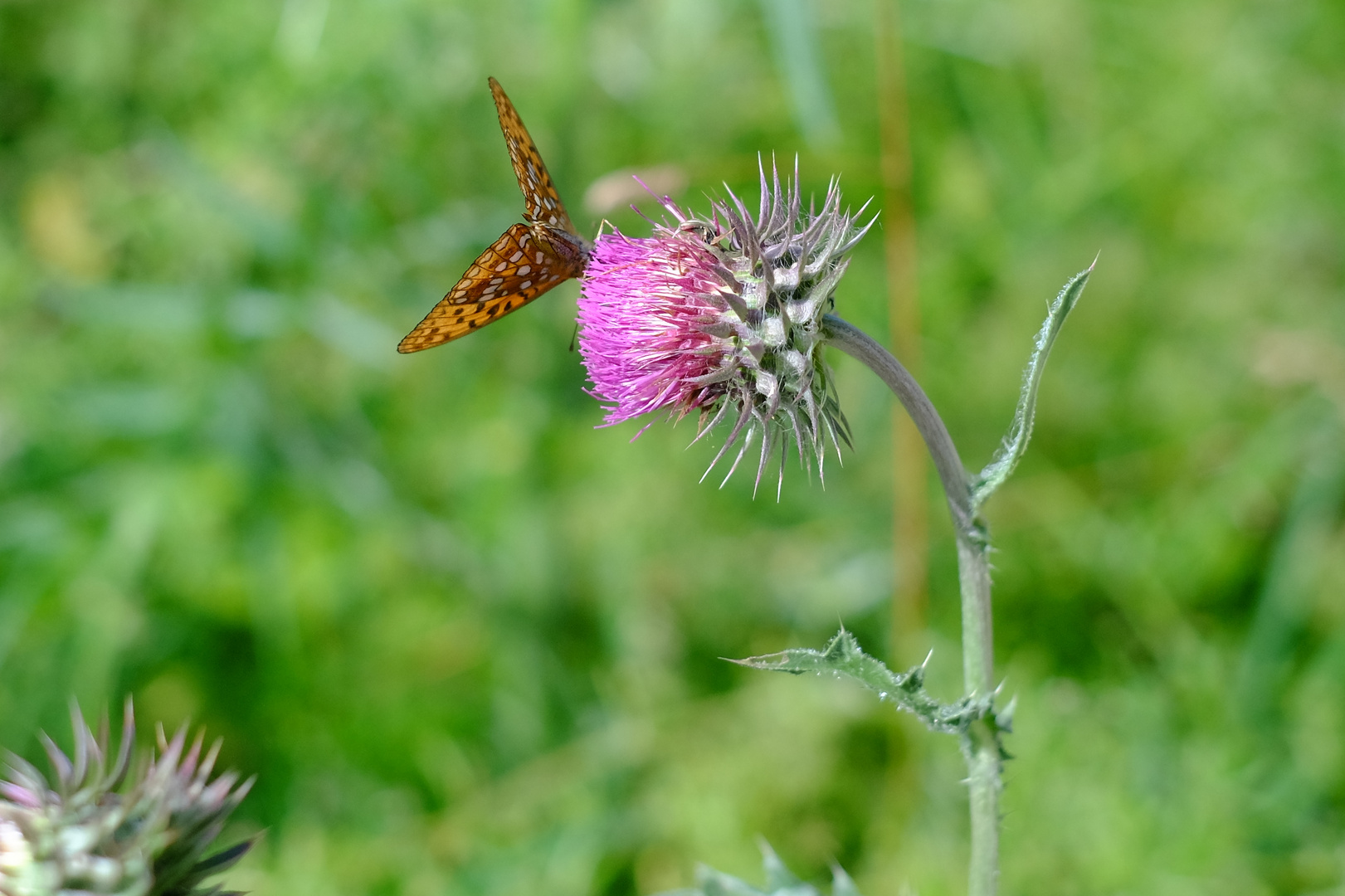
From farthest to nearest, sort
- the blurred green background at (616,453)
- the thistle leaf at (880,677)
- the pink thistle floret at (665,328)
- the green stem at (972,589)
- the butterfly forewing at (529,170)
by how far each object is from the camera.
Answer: the blurred green background at (616,453), the butterfly forewing at (529,170), the pink thistle floret at (665,328), the green stem at (972,589), the thistle leaf at (880,677)

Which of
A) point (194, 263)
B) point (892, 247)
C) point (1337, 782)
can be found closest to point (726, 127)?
point (892, 247)

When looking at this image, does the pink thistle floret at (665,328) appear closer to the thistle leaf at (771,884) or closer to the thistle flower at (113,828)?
the thistle leaf at (771,884)

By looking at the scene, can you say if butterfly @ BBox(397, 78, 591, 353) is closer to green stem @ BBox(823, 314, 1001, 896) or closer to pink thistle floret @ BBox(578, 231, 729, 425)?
pink thistle floret @ BBox(578, 231, 729, 425)

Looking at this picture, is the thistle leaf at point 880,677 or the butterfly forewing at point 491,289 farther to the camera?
the butterfly forewing at point 491,289

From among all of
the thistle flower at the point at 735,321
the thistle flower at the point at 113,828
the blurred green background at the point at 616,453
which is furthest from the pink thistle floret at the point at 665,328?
the blurred green background at the point at 616,453

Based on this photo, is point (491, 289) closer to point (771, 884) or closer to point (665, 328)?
point (665, 328)

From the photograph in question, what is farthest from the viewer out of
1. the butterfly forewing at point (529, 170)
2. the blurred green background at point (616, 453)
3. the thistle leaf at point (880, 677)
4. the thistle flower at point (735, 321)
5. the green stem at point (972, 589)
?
the blurred green background at point (616, 453)

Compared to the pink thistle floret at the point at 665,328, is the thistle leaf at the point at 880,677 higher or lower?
lower

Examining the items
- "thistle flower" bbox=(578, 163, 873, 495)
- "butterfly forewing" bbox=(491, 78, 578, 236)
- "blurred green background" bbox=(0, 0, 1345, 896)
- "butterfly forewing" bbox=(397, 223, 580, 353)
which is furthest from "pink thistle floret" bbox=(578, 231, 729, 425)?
"blurred green background" bbox=(0, 0, 1345, 896)
